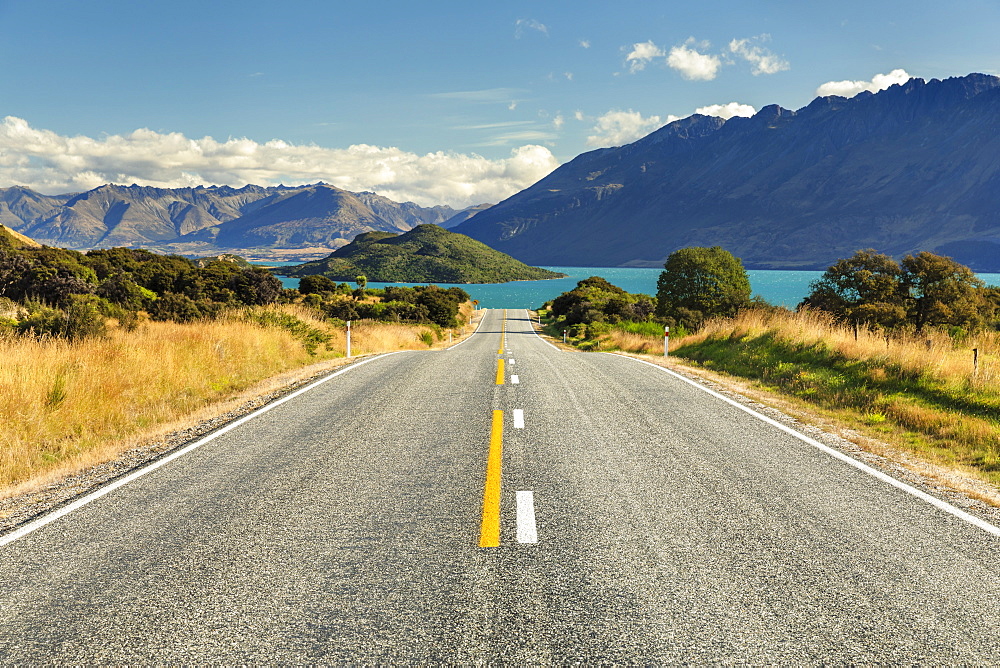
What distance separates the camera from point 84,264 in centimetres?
3584

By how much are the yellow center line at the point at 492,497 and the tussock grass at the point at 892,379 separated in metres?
5.42

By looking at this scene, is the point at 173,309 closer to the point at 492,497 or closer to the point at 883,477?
the point at 492,497

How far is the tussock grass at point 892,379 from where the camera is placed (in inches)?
337

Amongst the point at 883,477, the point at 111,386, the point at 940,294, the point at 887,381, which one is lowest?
the point at 883,477

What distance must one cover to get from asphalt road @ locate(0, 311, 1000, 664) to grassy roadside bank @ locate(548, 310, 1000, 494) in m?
2.48

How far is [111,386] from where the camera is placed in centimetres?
996

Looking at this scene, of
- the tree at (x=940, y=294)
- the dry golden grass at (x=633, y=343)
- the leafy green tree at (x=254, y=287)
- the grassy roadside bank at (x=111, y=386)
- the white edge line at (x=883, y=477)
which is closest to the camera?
the white edge line at (x=883, y=477)

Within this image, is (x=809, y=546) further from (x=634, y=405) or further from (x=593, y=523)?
(x=634, y=405)

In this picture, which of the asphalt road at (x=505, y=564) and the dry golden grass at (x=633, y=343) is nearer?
the asphalt road at (x=505, y=564)

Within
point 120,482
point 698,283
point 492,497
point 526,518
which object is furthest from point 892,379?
point 698,283

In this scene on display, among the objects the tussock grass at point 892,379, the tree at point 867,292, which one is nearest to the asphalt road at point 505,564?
the tussock grass at point 892,379

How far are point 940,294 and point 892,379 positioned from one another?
44.0 feet

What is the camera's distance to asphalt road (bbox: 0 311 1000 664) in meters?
3.27

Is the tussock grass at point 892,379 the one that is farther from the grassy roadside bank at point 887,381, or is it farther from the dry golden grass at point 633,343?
the dry golden grass at point 633,343
